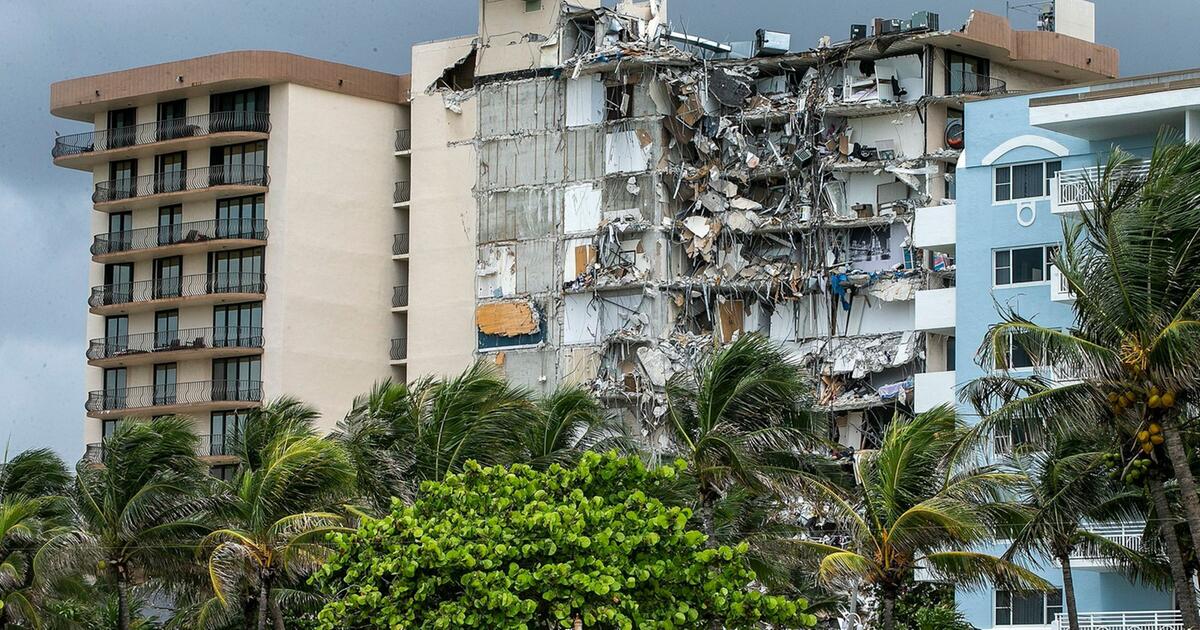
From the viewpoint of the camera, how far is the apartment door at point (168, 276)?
101 metres

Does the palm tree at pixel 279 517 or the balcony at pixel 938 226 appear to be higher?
the balcony at pixel 938 226

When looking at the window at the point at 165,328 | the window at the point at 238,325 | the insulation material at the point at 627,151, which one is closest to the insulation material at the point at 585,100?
the insulation material at the point at 627,151

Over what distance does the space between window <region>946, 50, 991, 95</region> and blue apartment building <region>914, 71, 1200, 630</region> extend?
651 inches

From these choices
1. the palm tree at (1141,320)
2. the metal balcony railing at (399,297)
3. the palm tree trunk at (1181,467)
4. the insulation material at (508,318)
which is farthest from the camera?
the metal balcony railing at (399,297)

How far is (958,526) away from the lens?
48500mm

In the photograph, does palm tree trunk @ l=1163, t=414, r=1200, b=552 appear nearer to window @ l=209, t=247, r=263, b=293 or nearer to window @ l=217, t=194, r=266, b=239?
window @ l=209, t=247, r=263, b=293

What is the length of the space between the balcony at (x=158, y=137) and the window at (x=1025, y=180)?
4013 centimetres

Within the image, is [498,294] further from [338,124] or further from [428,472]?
[428,472]

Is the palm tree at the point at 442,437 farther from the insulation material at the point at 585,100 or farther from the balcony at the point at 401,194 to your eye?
the balcony at the point at 401,194

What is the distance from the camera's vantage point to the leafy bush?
47.0 m

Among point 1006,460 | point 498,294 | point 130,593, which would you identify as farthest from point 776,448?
point 498,294

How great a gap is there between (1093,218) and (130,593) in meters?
33.0

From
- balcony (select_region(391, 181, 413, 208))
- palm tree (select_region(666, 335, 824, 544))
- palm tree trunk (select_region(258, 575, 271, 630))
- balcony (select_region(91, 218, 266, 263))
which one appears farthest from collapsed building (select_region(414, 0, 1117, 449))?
palm tree trunk (select_region(258, 575, 271, 630))

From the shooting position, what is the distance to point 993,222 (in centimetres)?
7231
